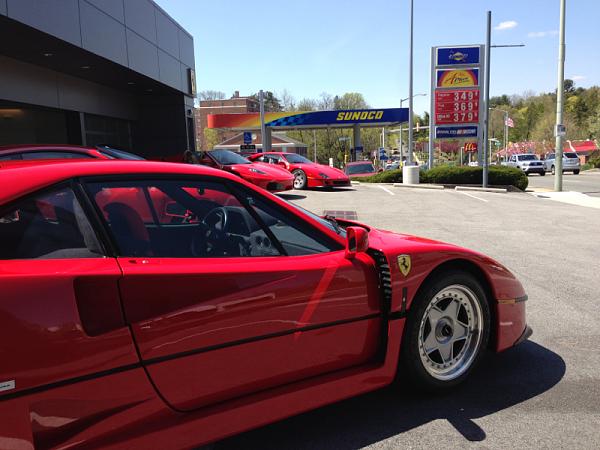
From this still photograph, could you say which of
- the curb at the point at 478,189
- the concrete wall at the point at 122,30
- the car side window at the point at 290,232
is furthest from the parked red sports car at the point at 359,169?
the car side window at the point at 290,232

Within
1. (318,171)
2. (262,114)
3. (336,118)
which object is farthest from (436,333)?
(336,118)

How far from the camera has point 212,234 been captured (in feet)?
8.53

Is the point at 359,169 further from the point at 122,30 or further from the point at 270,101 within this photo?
the point at 270,101

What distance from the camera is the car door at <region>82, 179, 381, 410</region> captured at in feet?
6.88

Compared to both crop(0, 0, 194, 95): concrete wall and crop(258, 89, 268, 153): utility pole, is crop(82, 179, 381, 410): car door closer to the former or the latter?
crop(0, 0, 194, 95): concrete wall

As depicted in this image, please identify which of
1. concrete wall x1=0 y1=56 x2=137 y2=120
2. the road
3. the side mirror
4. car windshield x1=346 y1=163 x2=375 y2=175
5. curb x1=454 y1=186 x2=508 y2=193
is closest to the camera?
the side mirror

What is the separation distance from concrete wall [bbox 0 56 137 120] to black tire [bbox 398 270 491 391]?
13.9 metres

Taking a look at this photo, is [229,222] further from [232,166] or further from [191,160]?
[232,166]

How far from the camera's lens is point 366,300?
268cm

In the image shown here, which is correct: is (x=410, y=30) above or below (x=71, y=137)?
above

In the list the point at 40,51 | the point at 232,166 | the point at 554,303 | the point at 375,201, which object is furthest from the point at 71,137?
the point at 554,303

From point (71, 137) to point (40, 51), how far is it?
208 inches

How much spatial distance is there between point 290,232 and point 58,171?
1.16m

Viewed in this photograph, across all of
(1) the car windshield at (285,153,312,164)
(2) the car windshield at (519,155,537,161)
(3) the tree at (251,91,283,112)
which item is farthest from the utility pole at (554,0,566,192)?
(3) the tree at (251,91,283,112)
